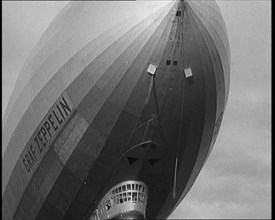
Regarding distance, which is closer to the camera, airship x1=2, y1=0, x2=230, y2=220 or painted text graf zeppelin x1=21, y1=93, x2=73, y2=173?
airship x1=2, y1=0, x2=230, y2=220

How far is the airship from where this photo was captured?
1822 cm

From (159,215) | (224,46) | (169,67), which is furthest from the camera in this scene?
(159,215)

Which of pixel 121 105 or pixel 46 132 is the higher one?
pixel 46 132

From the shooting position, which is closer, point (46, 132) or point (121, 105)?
point (121, 105)

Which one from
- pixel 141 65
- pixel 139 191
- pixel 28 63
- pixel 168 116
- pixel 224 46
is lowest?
pixel 139 191

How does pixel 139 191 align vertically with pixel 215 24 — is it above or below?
below

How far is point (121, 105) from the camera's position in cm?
1889

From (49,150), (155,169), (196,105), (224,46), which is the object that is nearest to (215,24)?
(224,46)

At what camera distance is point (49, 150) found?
67.9 ft

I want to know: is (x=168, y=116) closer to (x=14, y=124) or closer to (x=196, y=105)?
(x=196, y=105)

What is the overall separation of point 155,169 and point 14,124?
293 inches

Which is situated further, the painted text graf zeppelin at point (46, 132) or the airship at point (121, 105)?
the painted text graf zeppelin at point (46, 132)

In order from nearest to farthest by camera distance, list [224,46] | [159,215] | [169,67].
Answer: [169,67], [224,46], [159,215]

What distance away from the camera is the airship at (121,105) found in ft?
59.8
